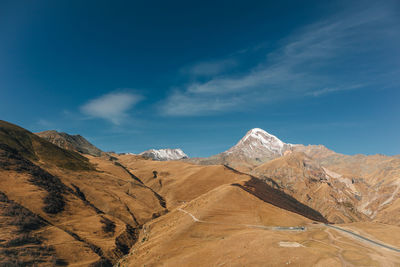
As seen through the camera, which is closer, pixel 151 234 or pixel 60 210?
pixel 60 210

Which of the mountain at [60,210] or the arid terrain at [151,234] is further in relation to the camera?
the mountain at [60,210]

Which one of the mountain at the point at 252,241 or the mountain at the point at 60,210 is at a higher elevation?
the mountain at the point at 60,210

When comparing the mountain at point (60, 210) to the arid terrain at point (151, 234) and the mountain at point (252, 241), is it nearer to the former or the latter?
the arid terrain at point (151, 234)

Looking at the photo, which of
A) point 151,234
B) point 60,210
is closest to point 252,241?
point 151,234

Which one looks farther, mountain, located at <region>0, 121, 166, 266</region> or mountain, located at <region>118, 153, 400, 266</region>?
mountain, located at <region>0, 121, 166, 266</region>

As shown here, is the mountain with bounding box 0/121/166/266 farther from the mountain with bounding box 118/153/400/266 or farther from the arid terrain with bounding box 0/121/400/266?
the mountain with bounding box 118/153/400/266

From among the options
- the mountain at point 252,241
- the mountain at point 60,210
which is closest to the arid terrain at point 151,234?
the mountain at point 252,241

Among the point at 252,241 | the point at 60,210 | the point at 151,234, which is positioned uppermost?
the point at 60,210

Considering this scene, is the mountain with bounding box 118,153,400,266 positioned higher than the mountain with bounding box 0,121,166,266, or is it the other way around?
the mountain with bounding box 0,121,166,266

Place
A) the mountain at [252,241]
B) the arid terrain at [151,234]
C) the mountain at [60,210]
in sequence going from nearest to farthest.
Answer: the mountain at [252,241]
the arid terrain at [151,234]
the mountain at [60,210]

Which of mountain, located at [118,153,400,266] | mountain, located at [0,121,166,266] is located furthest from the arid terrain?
mountain, located at [0,121,166,266]

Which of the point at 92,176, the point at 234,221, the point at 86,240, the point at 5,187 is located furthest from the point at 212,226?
the point at 92,176

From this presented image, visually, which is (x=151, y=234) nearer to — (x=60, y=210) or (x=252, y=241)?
(x=60, y=210)

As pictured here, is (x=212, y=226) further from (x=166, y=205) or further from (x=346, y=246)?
(x=166, y=205)
